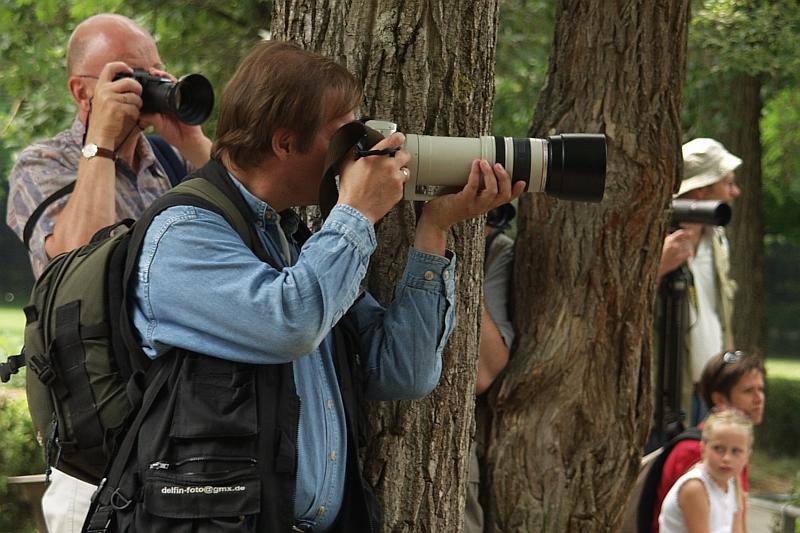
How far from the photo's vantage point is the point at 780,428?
524 inches

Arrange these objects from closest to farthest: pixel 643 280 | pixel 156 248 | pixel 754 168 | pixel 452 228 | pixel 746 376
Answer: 1. pixel 156 248
2. pixel 452 228
3. pixel 643 280
4. pixel 746 376
5. pixel 754 168

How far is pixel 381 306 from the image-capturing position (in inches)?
102

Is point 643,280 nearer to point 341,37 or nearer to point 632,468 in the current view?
point 632,468

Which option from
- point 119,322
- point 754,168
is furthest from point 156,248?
point 754,168

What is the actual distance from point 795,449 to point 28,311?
40.5 feet

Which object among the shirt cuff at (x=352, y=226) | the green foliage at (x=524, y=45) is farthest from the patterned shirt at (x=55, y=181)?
the green foliage at (x=524, y=45)

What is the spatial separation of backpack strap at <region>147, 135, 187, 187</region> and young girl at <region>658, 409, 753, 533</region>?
234cm

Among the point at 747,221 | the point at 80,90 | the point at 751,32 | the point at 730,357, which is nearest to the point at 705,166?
the point at 730,357

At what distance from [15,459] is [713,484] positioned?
4197 mm

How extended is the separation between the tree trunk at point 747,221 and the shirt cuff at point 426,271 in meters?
8.03

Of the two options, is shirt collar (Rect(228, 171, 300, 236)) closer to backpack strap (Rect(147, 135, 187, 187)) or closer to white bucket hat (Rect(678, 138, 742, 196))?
backpack strap (Rect(147, 135, 187, 187))

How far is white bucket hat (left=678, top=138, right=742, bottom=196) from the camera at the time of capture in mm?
5266

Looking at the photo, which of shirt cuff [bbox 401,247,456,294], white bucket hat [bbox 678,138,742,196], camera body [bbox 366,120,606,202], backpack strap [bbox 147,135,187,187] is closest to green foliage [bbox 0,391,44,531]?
backpack strap [bbox 147,135,187,187]

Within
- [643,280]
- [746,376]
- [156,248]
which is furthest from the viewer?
[746,376]
